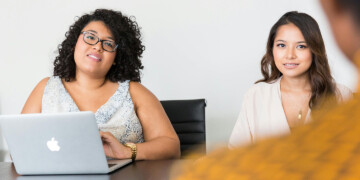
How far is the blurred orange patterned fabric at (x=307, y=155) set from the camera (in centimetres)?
16

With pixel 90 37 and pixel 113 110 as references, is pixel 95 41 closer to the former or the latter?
pixel 90 37

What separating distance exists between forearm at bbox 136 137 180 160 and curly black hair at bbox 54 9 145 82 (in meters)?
0.44

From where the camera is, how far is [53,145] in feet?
4.35

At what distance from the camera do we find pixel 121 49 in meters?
2.16

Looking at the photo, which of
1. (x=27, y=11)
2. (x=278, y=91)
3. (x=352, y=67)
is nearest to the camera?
(x=352, y=67)

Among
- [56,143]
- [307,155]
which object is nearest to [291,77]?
[56,143]

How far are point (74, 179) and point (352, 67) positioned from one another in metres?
1.20

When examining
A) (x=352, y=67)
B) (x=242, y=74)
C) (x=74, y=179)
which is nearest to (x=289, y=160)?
(x=352, y=67)

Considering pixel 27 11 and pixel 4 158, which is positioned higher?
pixel 27 11

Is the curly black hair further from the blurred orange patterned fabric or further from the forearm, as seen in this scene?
the blurred orange patterned fabric

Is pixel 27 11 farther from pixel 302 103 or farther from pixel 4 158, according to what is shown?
pixel 302 103

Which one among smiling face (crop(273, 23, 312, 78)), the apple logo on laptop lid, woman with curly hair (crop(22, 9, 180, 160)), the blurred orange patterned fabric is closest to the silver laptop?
the apple logo on laptop lid

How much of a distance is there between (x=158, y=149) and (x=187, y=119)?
50cm

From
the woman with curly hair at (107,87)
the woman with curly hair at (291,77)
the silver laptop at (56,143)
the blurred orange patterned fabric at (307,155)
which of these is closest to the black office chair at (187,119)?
the woman with curly hair at (107,87)
